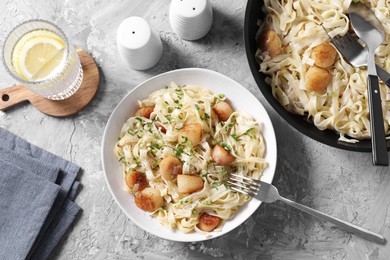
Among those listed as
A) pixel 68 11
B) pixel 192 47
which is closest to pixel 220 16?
pixel 192 47

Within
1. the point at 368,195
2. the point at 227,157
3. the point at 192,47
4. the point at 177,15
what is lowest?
the point at 368,195

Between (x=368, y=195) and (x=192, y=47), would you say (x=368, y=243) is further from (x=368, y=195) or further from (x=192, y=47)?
Answer: (x=192, y=47)

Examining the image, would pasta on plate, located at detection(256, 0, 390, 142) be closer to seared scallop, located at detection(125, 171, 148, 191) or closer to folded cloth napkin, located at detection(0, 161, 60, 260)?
seared scallop, located at detection(125, 171, 148, 191)

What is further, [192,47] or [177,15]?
[192,47]

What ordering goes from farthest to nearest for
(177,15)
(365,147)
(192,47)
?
1. (192,47)
2. (177,15)
3. (365,147)

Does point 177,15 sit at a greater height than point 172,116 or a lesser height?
greater

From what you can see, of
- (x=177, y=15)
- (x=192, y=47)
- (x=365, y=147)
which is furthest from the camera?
(x=192, y=47)

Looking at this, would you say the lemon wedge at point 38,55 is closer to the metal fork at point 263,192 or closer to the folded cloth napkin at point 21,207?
the folded cloth napkin at point 21,207
